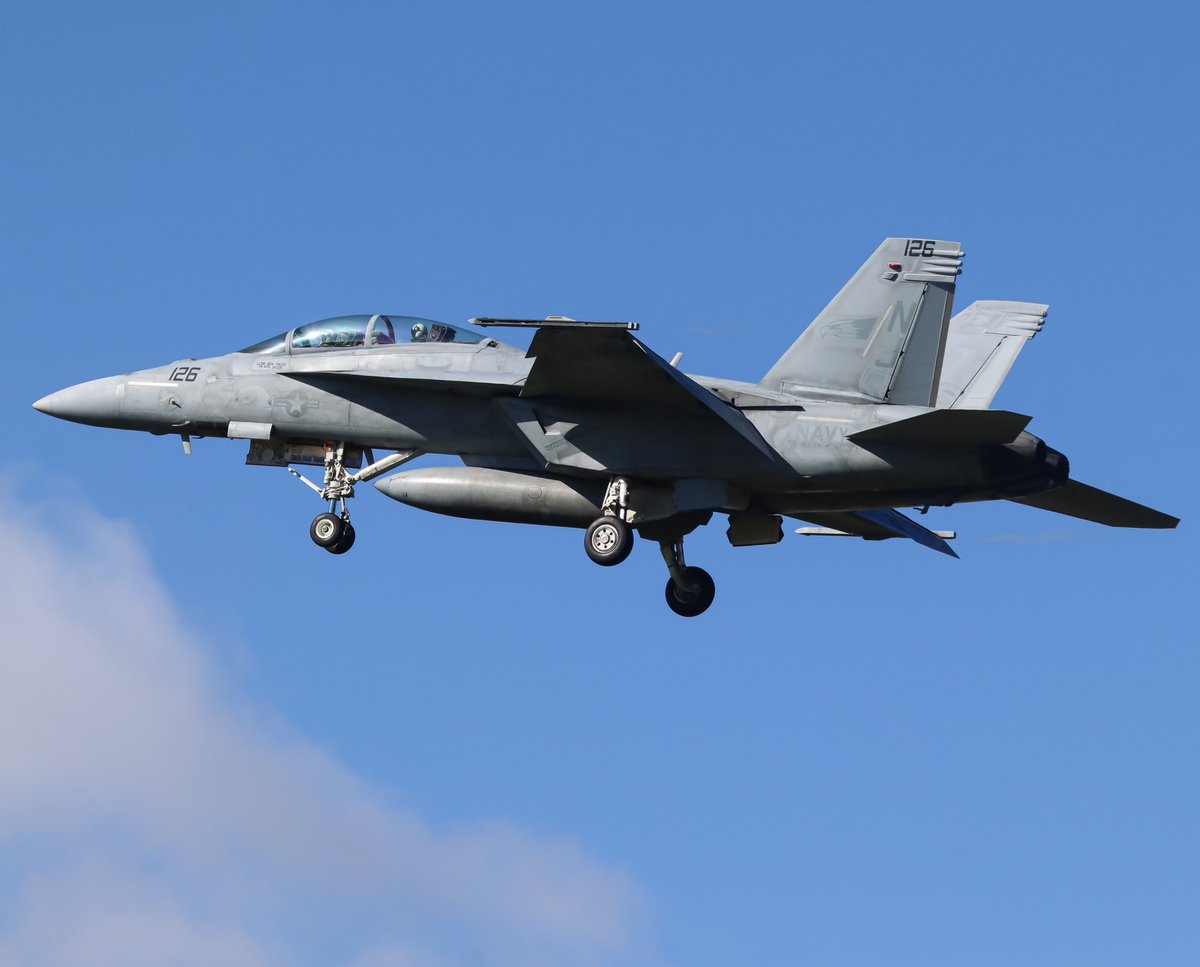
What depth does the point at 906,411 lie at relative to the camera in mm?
23609

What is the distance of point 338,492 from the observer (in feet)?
84.3

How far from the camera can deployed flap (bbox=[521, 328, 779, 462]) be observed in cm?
2253

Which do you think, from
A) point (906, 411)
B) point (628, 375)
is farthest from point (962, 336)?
point (628, 375)

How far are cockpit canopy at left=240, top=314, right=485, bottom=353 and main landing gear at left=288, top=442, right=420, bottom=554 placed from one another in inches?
55.0

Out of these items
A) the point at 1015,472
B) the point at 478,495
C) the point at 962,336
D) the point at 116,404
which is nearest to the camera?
the point at 1015,472

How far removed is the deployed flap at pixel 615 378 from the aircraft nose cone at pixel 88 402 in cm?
615

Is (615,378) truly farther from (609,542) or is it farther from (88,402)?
(88,402)

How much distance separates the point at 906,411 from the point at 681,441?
280 centimetres

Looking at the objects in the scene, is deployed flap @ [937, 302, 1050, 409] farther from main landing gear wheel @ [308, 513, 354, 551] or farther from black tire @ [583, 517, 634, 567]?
main landing gear wheel @ [308, 513, 354, 551]

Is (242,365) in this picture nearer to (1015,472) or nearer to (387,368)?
(387,368)

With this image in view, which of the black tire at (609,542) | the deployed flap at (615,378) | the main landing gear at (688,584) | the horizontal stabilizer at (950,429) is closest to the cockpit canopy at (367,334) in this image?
the deployed flap at (615,378)

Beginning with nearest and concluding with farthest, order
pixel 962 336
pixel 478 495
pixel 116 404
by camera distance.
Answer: pixel 478 495 < pixel 116 404 < pixel 962 336

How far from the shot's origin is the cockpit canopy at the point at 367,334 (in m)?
25.4

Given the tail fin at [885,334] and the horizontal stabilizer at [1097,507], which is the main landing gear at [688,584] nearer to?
the tail fin at [885,334]
